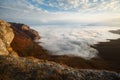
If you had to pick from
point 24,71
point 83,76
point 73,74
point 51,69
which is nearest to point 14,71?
point 24,71

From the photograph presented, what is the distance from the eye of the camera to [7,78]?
1355cm

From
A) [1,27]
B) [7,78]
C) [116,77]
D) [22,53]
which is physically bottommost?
[22,53]

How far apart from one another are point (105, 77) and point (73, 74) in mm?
3774

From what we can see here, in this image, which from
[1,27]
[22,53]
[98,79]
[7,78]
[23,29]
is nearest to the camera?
[7,78]

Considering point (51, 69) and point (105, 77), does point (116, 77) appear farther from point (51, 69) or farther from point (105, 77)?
point (51, 69)

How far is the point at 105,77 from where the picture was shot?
599 inches

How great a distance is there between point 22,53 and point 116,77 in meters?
77.7

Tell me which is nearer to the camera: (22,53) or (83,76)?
(83,76)

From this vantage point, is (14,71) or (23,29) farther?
(23,29)

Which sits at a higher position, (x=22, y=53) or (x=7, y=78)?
(x=7, y=78)

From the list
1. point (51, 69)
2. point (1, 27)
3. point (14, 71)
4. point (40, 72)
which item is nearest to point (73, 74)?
point (51, 69)

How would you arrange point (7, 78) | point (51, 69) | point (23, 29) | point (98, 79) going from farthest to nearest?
point (23, 29)
point (51, 69)
point (98, 79)
point (7, 78)

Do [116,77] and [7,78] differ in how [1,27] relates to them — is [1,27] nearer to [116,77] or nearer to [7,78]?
[7,78]

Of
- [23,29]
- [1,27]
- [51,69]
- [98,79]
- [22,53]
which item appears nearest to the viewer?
[98,79]
